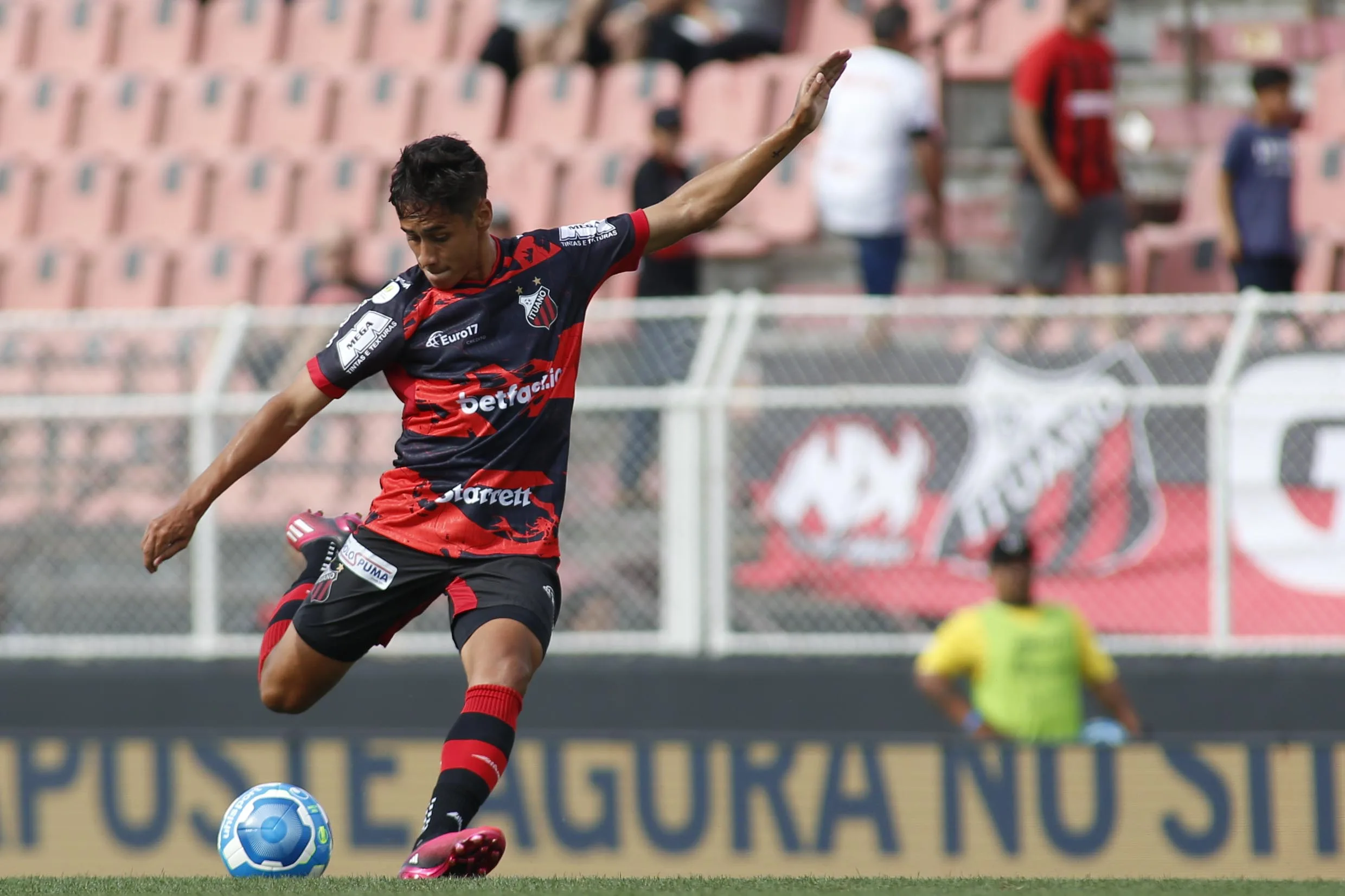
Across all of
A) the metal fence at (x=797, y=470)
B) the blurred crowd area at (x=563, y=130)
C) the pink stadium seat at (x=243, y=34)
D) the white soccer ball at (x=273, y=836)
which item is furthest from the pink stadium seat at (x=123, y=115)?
the white soccer ball at (x=273, y=836)

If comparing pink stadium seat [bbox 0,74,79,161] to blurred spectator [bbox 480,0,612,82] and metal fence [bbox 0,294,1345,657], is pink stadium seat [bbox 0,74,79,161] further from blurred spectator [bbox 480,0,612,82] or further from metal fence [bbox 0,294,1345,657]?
metal fence [bbox 0,294,1345,657]

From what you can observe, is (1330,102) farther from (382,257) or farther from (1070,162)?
(382,257)

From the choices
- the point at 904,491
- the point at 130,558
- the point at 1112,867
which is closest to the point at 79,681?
the point at 130,558

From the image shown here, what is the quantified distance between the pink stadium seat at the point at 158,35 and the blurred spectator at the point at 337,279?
437cm

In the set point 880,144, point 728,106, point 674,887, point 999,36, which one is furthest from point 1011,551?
point 999,36

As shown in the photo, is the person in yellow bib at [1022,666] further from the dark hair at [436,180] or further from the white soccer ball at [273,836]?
the dark hair at [436,180]

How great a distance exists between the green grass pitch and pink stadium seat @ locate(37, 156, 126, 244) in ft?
26.5

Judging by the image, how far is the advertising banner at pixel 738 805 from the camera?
7.92 m

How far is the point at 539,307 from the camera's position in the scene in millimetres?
5164

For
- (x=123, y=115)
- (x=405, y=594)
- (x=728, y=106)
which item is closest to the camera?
(x=405, y=594)

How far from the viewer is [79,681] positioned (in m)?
9.80

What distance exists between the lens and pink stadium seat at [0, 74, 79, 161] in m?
13.6

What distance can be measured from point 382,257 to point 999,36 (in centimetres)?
393

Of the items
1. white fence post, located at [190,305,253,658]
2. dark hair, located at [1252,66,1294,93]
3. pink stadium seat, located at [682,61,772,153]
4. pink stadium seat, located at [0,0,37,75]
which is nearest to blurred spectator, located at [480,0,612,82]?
pink stadium seat, located at [682,61,772,153]
